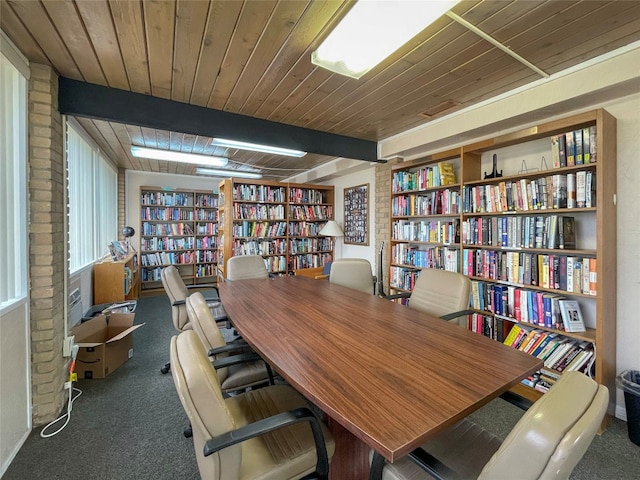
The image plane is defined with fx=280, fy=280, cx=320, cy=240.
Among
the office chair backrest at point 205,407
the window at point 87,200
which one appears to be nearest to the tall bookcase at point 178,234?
the window at point 87,200

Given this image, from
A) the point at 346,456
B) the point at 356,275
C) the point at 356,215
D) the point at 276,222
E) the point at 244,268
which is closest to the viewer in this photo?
the point at 346,456

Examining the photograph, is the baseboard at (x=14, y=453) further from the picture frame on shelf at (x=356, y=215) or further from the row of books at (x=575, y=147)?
the row of books at (x=575, y=147)

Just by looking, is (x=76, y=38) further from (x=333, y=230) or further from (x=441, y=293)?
(x=333, y=230)

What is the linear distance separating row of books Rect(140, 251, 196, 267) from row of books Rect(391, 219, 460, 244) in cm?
452

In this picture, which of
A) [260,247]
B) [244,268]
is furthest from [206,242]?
[244,268]

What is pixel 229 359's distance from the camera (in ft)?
4.95

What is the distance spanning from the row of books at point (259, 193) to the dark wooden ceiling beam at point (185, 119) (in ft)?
5.71

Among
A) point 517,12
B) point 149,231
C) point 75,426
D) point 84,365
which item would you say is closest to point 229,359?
point 75,426

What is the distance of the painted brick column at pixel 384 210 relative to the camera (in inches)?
147

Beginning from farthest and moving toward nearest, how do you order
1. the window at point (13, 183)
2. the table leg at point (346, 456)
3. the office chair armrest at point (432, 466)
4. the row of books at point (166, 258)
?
the row of books at point (166, 258), the window at point (13, 183), the table leg at point (346, 456), the office chair armrest at point (432, 466)

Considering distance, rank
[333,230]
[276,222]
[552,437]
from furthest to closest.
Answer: [276,222] < [333,230] < [552,437]

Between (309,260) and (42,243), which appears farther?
(309,260)

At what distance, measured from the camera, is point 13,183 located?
1.76 m

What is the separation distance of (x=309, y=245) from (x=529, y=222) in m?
3.48
